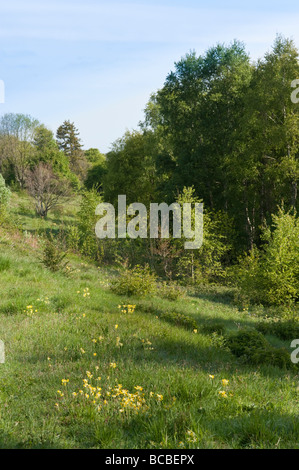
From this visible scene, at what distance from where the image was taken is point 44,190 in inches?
1537

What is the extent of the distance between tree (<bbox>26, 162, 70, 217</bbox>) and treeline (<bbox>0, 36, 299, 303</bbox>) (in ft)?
1.32

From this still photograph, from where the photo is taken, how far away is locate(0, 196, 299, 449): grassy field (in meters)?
3.71

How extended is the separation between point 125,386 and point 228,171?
22.7 meters

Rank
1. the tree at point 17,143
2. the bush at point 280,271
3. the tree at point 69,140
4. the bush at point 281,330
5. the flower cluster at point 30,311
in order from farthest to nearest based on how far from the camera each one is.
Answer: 1. the tree at point 69,140
2. the tree at point 17,143
3. the bush at point 280,271
4. the bush at point 281,330
5. the flower cluster at point 30,311

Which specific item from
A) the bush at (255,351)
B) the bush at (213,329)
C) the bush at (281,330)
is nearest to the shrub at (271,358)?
the bush at (255,351)

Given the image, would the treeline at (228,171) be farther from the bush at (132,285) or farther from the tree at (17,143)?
the tree at (17,143)

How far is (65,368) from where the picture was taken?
5.43 meters

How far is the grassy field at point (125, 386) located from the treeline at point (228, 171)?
9931 millimetres

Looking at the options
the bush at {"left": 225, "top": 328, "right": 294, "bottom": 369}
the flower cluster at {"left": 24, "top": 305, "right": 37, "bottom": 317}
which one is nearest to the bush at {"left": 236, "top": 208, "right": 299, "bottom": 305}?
the bush at {"left": 225, "top": 328, "right": 294, "bottom": 369}

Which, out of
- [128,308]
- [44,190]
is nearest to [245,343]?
[128,308]

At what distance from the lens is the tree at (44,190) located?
37.0m

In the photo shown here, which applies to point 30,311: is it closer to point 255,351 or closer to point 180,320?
point 180,320
